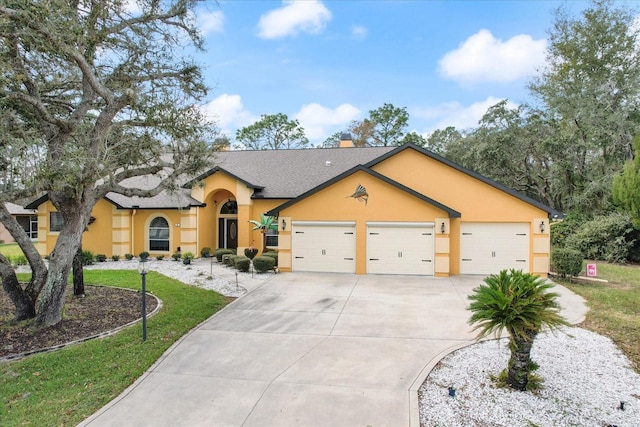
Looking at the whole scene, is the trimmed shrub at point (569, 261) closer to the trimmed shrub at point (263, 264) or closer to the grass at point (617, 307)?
the grass at point (617, 307)

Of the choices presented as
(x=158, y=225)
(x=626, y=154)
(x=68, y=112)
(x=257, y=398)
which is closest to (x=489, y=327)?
(x=257, y=398)

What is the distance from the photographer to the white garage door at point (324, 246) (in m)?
15.5

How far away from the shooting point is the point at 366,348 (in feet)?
24.2

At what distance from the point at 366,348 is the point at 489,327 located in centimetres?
265

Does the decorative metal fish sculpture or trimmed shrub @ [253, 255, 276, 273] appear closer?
the decorative metal fish sculpture

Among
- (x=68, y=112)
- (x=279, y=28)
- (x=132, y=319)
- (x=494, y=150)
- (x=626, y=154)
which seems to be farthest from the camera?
(x=494, y=150)


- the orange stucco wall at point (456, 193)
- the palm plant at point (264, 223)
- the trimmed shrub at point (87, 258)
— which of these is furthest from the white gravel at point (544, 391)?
the trimmed shrub at point (87, 258)

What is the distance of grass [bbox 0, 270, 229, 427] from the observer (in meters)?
5.34

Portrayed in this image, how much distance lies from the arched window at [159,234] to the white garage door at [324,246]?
27.4ft

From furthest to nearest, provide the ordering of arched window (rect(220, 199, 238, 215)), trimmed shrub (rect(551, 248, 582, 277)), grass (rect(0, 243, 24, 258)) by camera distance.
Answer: grass (rect(0, 243, 24, 258)) < arched window (rect(220, 199, 238, 215)) < trimmed shrub (rect(551, 248, 582, 277))

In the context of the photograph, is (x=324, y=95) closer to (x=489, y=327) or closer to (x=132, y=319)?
(x=132, y=319)

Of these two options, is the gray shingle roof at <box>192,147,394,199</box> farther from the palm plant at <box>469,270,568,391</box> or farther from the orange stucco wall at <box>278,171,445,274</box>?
the palm plant at <box>469,270,568,391</box>

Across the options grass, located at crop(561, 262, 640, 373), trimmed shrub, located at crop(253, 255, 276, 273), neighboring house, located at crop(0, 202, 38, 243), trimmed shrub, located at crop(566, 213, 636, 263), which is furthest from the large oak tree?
neighboring house, located at crop(0, 202, 38, 243)

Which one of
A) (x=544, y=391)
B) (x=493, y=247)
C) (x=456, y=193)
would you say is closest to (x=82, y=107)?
(x=544, y=391)
